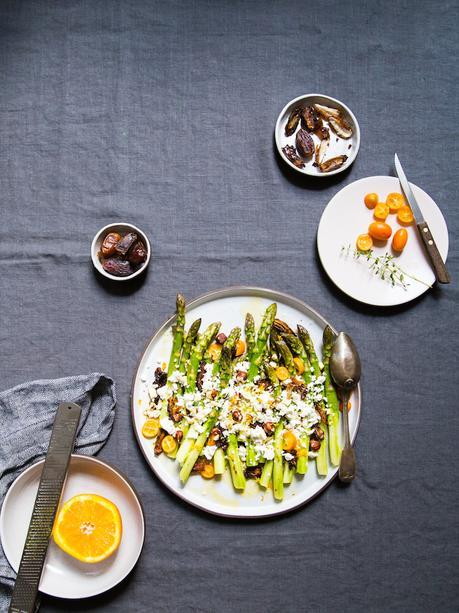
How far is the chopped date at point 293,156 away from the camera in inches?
83.0

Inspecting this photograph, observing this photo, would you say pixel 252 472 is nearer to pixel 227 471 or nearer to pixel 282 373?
pixel 227 471

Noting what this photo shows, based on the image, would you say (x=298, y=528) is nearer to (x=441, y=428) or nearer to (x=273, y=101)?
(x=441, y=428)

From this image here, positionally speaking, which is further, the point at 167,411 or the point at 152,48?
the point at 152,48

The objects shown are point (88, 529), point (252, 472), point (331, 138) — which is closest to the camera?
point (88, 529)

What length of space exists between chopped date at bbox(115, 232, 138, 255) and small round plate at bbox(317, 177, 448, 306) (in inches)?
23.4

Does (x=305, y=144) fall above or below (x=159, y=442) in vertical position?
above

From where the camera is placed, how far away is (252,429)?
6.56 feet

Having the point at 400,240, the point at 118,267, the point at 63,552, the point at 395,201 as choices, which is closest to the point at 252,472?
the point at 63,552

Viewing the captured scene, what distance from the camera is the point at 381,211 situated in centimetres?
207

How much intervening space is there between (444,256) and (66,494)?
143cm

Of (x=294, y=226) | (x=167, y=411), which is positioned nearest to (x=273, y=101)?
(x=294, y=226)

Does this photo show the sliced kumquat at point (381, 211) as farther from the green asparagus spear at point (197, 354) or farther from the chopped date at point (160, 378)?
the chopped date at point (160, 378)

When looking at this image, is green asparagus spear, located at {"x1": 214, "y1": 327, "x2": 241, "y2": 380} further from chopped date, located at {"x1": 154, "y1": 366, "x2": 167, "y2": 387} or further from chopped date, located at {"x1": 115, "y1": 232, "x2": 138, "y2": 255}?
chopped date, located at {"x1": 115, "y1": 232, "x2": 138, "y2": 255}

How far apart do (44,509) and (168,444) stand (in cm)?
41
